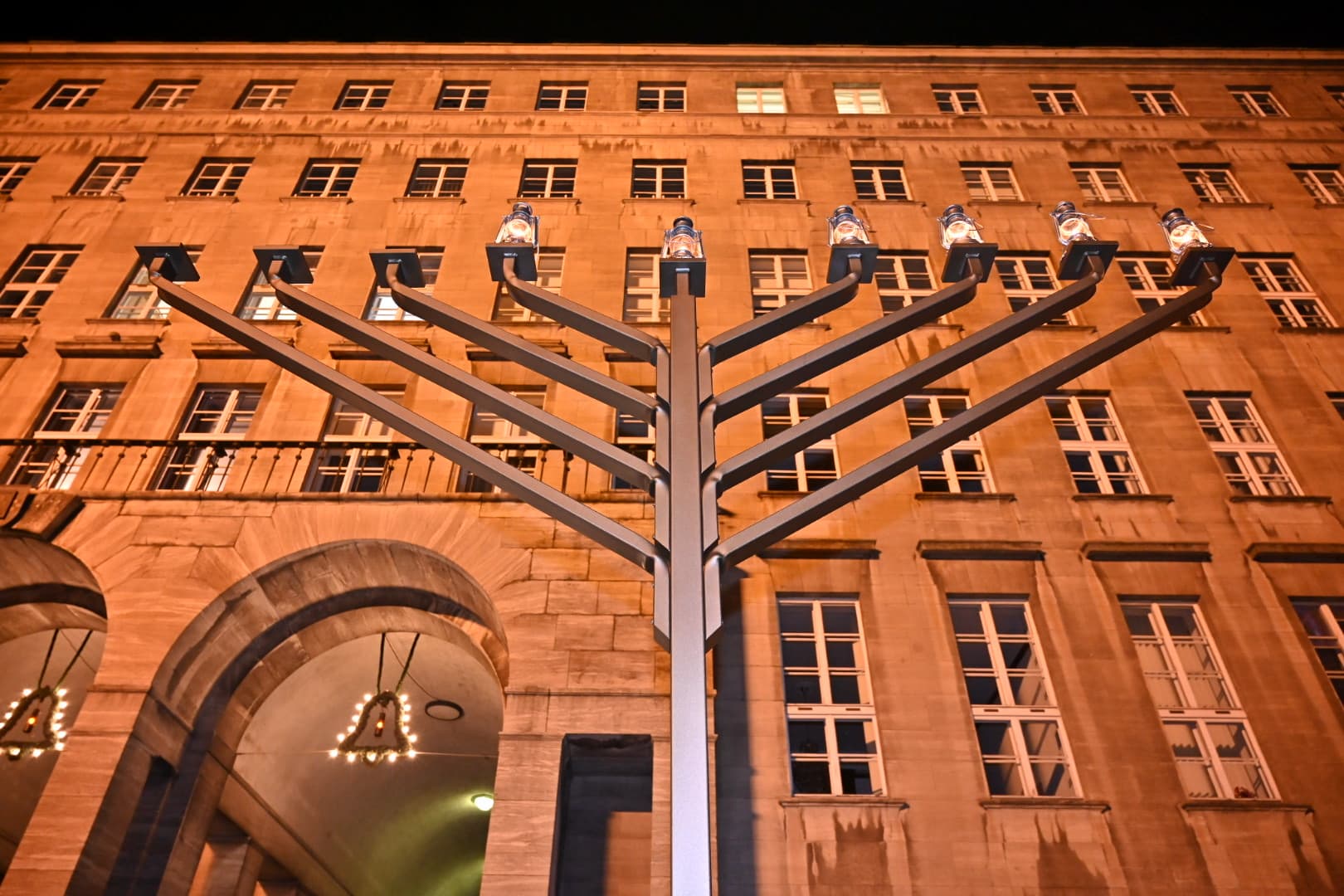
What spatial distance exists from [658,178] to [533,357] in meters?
14.0

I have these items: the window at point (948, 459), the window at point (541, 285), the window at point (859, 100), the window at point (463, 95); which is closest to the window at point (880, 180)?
the window at point (859, 100)

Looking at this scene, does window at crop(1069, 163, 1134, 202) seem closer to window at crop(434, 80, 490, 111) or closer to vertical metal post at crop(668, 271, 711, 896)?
window at crop(434, 80, 490, 111)

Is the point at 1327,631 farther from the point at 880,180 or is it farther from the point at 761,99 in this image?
the point at 761,99

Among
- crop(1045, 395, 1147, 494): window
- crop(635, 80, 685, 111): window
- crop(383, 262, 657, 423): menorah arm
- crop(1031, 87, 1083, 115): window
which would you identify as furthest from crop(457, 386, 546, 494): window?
crop(1031, 87, 1083, 115): window

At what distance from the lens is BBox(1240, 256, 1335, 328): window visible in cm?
1683

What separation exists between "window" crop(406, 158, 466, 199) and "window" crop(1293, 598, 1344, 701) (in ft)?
54.6

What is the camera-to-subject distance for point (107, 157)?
64.6 ft

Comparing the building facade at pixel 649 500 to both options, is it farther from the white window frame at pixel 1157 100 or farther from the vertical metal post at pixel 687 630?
the vertical metal post at pixel 687 630

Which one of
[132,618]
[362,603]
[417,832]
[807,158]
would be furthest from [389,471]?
[807,158]

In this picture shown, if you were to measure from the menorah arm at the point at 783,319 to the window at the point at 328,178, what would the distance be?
14.9 m

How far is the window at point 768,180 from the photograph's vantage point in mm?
19031

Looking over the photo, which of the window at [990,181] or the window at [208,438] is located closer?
the window at [208,438]

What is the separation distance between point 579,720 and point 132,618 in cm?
575

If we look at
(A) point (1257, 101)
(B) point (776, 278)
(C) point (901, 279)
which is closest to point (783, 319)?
(B) point (776, 278)
